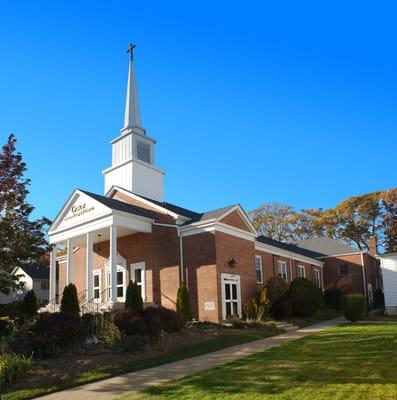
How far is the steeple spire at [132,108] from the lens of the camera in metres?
31.9

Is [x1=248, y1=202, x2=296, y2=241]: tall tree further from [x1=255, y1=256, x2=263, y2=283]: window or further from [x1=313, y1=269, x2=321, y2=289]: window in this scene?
[x1=255, y1=256, x2=263, y2=283]: window

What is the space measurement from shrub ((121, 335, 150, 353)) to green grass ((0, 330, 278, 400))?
834mm

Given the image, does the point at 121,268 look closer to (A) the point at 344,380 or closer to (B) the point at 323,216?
(A) the point at 344,380

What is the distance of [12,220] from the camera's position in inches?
707

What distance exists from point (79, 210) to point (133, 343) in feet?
43.8

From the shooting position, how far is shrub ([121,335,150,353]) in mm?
13266

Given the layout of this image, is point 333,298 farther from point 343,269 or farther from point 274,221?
point 274,221

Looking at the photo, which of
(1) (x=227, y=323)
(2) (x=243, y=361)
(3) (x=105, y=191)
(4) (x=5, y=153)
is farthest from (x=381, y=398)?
(3) (x=105, y=191)

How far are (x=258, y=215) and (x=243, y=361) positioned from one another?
4845 centimetres

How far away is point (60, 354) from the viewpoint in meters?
13.4

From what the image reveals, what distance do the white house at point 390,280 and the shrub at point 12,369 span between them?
26485 mm

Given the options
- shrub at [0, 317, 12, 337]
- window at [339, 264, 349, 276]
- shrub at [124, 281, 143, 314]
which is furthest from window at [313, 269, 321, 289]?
shrub at [0, 317, 12, 337]

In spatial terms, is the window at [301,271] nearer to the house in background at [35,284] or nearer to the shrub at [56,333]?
the shrub at [56,333]

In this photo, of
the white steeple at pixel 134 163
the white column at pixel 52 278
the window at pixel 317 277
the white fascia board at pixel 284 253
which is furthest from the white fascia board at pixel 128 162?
the window at pixel 317 277
